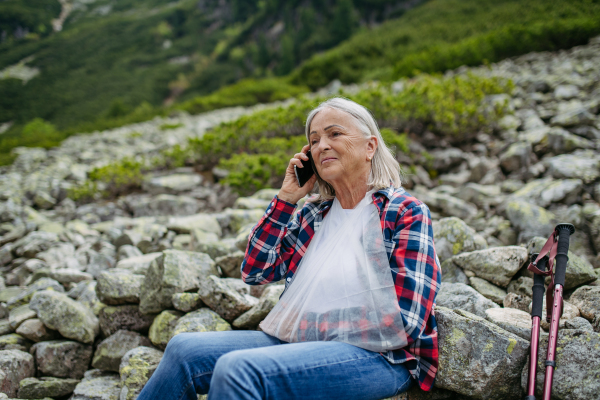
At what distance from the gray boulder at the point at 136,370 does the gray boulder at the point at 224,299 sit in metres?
0.48

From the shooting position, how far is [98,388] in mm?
2494

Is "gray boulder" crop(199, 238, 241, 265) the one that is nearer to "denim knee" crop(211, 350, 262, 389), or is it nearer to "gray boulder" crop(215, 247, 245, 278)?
"gray boulder" crop(215, 247, 245, 278)

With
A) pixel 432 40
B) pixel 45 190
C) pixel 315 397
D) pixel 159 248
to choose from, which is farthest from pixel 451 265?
pixel 432 40

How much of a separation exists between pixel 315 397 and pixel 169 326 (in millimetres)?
1537

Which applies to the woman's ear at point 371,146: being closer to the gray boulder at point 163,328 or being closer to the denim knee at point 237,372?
the denim knee at point 237,372

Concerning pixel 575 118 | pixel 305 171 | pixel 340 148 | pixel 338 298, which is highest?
pixel 340 148

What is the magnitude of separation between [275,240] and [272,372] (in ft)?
2.55

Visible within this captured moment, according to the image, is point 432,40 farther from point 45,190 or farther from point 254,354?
point 254,354

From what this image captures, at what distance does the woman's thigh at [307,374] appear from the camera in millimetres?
1484

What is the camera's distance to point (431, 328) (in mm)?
1827

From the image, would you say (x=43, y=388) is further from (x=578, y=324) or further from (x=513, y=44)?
(x=513, y=44)

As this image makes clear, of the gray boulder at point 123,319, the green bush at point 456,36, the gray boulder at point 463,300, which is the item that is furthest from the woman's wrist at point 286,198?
the green bush at point 456,36

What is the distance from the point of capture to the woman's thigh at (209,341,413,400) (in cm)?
148

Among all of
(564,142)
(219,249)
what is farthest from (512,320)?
(564,142)
